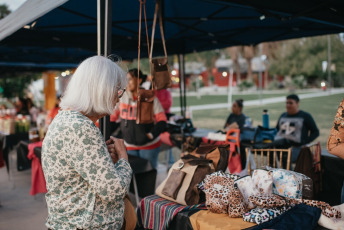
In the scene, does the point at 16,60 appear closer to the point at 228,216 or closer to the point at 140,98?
the point at 140,98

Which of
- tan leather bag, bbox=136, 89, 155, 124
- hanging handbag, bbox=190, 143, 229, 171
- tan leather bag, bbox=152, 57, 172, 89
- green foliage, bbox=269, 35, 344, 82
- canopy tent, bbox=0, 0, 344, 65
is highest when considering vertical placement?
green foliage, bbox=269, 35, 344, 82

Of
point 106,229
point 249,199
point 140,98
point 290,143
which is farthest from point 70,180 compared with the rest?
point 290,143

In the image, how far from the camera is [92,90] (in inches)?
57.2

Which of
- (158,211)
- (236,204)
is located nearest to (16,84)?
(158,211)

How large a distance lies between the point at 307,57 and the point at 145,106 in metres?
39.0

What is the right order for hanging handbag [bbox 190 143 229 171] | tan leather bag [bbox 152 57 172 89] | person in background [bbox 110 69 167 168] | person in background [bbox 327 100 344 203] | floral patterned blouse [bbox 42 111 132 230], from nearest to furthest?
1. floral patterned blouse [bbox 42 111 132 230]
2. person in background [bbox 327 100 344 203]
3. hanging handbag [bbox 190 143 229 171]
4. tan leather bag [bbox 152 57 172 89]
5. person in background [bbox 110 69 167 168]

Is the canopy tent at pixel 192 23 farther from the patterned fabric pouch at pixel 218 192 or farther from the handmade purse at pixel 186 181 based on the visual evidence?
the patterned fabric pouch at pixel 218 192

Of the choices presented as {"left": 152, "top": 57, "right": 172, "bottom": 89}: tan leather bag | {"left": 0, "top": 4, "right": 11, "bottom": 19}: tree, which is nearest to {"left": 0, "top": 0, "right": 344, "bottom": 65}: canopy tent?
{"left": 152, "top": 57, "right": 172, "bottom": 89}: tan leather bag

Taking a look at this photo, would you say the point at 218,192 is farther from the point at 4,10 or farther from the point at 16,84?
the point at 4,10

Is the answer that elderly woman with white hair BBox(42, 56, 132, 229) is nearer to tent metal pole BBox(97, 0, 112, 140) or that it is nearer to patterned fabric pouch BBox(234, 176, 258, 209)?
tent metal pole BBox(97, 0, 112, 140)

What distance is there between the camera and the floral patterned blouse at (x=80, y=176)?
1376 mm

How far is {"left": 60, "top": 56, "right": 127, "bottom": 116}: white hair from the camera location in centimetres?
145

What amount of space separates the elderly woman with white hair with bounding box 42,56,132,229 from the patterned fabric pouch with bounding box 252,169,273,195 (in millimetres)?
1088

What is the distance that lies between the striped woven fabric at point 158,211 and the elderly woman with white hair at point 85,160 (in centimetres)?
92
